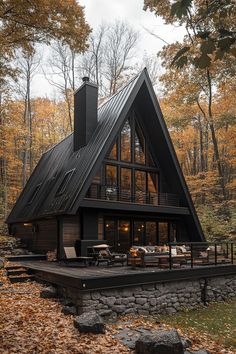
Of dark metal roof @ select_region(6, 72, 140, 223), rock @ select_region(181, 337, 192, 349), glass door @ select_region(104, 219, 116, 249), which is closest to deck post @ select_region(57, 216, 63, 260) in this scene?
dark metal roof @ select_region(6, 72, 140, 223)

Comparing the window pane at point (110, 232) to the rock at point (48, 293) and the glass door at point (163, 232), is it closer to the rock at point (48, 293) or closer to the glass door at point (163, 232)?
the glass door at point (163, 232)

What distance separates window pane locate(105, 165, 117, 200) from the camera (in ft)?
48.7

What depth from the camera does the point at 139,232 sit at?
1595cm

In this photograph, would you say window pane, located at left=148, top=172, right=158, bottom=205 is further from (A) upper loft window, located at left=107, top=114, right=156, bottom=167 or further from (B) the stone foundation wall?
(B) the stone foundation wall

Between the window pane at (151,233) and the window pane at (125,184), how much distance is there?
1.94 meters

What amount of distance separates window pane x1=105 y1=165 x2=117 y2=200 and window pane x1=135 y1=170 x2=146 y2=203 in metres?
1.27

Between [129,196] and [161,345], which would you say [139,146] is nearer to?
[129,196]

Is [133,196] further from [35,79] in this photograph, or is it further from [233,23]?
[35,79]

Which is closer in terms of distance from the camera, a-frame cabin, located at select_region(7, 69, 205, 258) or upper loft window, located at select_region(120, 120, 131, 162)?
a-frame cabin, located at select_region(7, 69, 205, 258)

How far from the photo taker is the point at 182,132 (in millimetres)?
28922

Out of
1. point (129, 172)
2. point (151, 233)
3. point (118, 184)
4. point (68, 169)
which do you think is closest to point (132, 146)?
point (129, 172)

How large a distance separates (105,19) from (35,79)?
8.09 m

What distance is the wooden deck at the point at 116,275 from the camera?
→ 8.53m

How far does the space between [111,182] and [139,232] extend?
291 centimetres
